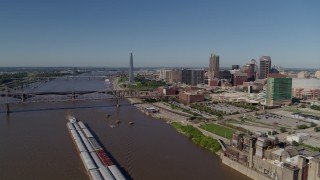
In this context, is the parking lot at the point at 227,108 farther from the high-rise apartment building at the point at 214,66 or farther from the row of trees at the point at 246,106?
the high-rise apartment building at the point at 214,66

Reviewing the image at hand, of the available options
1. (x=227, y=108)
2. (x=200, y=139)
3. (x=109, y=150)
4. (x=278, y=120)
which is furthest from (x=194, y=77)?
(x=109, y=150)

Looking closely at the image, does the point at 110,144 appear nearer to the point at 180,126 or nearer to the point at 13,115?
the point at 180,126

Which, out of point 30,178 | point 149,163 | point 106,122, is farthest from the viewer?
point 106,122

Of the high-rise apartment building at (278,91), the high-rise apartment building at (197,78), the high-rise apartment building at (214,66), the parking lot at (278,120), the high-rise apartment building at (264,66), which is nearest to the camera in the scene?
the parking lot at (278,120)

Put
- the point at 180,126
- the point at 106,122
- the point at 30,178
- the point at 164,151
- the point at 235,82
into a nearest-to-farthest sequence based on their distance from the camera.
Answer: the point at 30,178 → the point at 164,151 → the point at 180,126 → the point at 106,122 → the point at 235,82

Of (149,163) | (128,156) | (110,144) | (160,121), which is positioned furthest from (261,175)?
(160,121)

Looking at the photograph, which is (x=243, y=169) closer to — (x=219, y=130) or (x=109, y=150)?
(x=109, y=150)

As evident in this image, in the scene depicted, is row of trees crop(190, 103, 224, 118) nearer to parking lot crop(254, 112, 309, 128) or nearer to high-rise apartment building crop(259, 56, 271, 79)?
parking lot crop(254, 112, 309, 128)

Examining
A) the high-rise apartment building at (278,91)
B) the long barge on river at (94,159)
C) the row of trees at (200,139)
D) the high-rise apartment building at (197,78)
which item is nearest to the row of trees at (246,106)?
the high-rise apartment building at (278,91)
